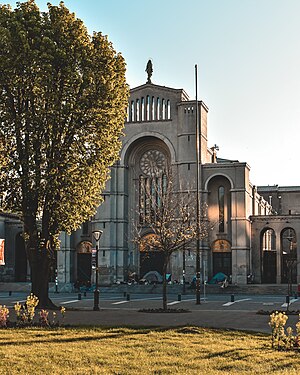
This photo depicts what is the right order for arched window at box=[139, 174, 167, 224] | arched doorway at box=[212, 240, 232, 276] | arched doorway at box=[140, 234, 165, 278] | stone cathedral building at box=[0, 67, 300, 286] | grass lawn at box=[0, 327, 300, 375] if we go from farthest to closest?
arched doorway at box=[140, 234, 165, 278] → arched window at box=[139, 174, 167, 224] → arched doorway at box=[212, 240, 232, 276] → stone cathedral building at box=[0, 67, 300, 286] → grass lawn at box=[0, 327, 300, 375]

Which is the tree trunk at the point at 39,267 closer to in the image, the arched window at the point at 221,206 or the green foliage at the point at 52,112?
the green foliage at the point at 52,112

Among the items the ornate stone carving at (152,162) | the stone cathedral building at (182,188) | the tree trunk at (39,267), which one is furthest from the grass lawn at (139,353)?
the ornate stone carving at (152,162)

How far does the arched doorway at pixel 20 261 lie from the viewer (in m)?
71.0

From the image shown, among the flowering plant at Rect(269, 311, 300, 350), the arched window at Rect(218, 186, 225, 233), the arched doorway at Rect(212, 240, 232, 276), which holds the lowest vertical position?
the flowering plant at Rect(269, 311, 300, 350)

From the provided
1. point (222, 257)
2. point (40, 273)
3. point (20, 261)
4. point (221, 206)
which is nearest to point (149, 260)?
point (222, 257)

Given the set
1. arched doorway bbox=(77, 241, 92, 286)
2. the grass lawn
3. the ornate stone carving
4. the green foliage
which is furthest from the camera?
arched doorway bbox=(77, 241, 92, 286)

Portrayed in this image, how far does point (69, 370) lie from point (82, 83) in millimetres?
20154

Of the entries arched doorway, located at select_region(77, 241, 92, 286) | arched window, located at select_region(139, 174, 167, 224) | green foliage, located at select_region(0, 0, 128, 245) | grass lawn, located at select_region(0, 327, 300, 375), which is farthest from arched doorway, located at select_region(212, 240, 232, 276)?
grass lawn, located at select_region(0, 327, 300, 375)

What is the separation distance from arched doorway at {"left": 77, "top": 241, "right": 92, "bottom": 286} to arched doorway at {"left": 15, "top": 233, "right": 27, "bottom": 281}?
754 centimetres

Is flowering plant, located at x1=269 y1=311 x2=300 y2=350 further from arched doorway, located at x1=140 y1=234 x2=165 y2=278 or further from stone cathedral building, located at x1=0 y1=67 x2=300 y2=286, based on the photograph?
arched doorway, located at x1=140 y1=234 x2=165 y2=278

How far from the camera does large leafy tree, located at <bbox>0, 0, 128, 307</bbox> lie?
29.5m

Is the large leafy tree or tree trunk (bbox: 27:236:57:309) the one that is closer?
the large leafy tree

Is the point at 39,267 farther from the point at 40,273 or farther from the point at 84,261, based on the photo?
the point at 84,261

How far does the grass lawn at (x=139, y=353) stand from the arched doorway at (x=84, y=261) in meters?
48.6
